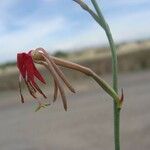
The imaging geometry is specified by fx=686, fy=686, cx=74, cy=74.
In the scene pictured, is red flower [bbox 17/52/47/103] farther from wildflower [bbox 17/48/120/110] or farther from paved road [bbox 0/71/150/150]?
paved road [bbox 0/71/150/150]

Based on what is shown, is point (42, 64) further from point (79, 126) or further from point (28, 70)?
point (79, 126)

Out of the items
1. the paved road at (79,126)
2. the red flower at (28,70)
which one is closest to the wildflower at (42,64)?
the red flower at (28,70)

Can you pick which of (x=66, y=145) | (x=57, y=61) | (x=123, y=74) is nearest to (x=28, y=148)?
(x=66, y=145)

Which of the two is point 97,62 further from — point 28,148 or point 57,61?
point 57,61

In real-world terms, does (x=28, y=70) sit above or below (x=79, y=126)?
above

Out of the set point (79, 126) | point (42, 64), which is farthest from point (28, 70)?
point (79, 126)

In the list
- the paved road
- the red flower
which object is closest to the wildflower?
the red flower

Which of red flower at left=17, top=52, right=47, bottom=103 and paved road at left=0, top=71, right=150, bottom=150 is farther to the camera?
paved road at left=0, top=71, right=150, bottom=150

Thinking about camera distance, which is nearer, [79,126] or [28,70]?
[28,70]
